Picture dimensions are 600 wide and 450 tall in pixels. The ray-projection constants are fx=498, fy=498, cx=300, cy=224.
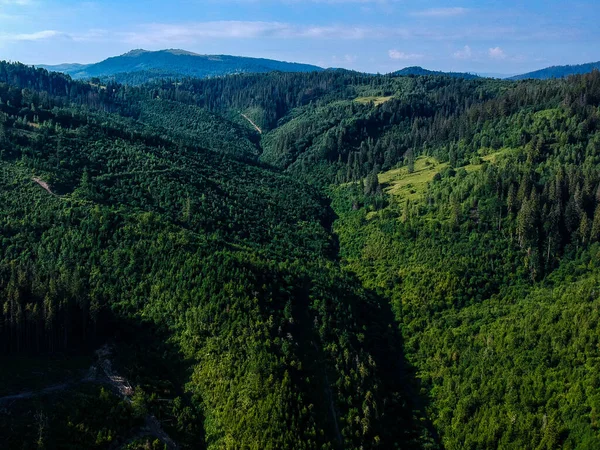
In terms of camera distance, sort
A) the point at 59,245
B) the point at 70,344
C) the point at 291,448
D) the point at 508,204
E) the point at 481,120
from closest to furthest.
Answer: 1. the point at 291,448
2. the point at 70,344
3. the point at 59,245
4. the point at 508,204
5. the point at 481,120

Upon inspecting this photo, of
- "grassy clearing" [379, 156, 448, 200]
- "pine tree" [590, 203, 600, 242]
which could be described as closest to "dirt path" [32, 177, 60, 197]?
"grassy clearing" [379, 156, 448, 200]

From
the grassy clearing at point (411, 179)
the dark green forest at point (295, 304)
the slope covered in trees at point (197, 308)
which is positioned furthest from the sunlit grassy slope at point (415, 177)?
the slope covered in trees at point (197, 308)

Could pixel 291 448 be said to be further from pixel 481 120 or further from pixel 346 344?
pixel 481 120

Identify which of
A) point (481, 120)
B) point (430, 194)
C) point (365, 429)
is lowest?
point (365, 429)

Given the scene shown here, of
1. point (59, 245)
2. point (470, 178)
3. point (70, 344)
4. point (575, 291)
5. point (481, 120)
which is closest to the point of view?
point (70, 344)

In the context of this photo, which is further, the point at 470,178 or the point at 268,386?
the point at 470,178

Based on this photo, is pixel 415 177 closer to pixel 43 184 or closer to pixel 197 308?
pixel 197 308

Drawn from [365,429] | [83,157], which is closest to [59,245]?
[83,157]

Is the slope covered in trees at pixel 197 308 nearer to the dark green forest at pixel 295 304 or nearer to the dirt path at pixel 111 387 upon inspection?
the dark green forest at pixel 295 304

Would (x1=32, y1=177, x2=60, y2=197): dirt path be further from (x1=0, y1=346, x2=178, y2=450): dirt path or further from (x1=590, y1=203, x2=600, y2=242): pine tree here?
(x1=590, y1=203, x2=600, y2=242): pine tree

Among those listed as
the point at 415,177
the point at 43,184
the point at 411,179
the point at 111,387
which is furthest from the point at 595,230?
the point at 43,184
